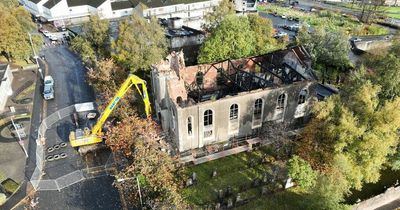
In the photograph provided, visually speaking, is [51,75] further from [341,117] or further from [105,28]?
[341,117]

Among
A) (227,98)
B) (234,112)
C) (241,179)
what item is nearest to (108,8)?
(234,112)

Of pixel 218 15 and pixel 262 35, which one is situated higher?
pixel 218 15

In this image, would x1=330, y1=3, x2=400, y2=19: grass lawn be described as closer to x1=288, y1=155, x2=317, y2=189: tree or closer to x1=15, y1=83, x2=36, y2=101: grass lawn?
x1=288, y1=155, x2=317, y2=189: tree

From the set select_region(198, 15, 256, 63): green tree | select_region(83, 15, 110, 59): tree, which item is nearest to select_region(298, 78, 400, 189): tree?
select_region(198, 15, 256, 63): green tree

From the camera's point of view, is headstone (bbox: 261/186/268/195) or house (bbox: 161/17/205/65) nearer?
headstone (bbox: 261/186/268/195)

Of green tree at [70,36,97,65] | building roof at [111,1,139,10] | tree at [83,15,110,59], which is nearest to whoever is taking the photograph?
green tree at [70,36,97,65]

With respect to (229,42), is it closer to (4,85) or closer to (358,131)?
(358,131)

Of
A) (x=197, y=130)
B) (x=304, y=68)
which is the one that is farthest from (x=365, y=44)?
(x=197, y=130)
